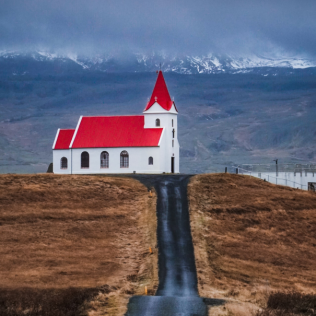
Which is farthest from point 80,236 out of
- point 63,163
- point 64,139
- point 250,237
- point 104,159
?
point 64,139

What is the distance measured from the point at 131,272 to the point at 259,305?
36.1 feet

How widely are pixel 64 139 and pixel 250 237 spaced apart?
38.9 m

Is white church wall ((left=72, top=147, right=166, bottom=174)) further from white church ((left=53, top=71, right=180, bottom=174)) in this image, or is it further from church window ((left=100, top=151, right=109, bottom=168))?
church window ((left=100, top=151, right=109, bottom=168))

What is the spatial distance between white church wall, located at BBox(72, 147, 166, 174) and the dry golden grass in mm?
13619

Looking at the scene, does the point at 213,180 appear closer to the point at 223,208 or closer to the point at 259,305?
the point at 223,208

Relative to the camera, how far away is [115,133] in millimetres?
82500

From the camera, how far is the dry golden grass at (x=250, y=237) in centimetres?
3788

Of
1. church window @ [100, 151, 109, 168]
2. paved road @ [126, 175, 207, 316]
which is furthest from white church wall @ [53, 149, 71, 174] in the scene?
paved road @ [126, 175, 207, 316]

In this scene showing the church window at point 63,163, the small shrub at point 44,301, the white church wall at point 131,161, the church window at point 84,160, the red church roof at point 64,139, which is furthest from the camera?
the red church roof at point 64,139

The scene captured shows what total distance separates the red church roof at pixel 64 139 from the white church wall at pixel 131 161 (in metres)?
2.71

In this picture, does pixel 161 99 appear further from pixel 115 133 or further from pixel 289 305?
pixel 289 305

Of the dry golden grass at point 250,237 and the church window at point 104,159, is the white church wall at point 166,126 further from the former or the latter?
the dry golden grass at point 250,237

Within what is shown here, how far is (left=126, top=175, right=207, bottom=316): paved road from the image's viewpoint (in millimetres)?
28845

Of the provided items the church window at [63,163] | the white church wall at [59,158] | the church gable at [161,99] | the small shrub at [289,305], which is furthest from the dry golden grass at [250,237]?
the church window at [63,163]
